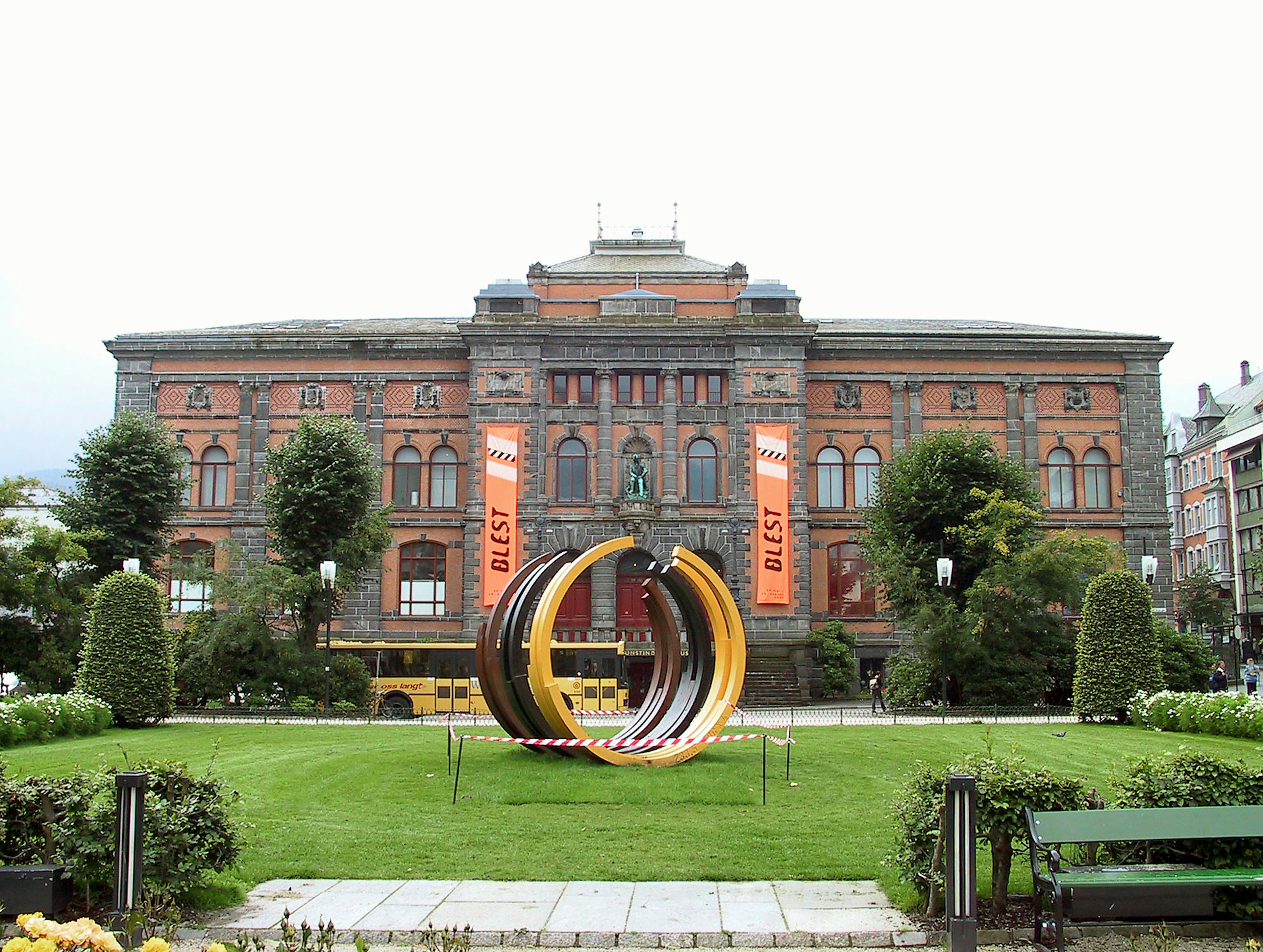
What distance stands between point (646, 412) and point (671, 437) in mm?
1539

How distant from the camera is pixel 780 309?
50.0 m

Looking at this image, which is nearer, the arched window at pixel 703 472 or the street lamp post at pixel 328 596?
the street lamp post at pixel 328 596

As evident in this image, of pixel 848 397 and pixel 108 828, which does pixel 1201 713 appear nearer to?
pixel 108 828

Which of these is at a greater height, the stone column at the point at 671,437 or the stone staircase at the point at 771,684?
the stone column at the point at 671,437

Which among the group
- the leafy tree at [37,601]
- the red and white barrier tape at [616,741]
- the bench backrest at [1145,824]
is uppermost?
the leafy tree at [37,601]

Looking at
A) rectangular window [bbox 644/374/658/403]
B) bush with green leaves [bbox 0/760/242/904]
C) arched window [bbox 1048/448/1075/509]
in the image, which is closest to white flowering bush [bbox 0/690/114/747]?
bush with green leaves [bbox 0/760/242/904]

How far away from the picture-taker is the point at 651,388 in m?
50.2

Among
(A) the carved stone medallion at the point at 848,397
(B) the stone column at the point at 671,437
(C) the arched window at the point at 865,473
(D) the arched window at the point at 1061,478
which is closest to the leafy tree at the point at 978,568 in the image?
(C) the arched window at the point at 865,473

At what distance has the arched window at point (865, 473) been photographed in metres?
51.6

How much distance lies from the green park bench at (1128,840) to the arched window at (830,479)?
4177 centimetres

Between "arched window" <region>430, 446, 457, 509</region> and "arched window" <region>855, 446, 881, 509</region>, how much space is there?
1784 cm

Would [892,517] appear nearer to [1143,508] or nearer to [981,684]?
[981,684]

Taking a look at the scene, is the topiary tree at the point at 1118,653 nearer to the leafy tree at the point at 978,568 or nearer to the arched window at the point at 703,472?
the leafy tree at the point at 978,568

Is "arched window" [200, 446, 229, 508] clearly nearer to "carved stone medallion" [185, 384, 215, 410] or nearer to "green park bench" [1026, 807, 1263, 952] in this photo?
"carved stone medallion" [185, 384, 215, 410]
